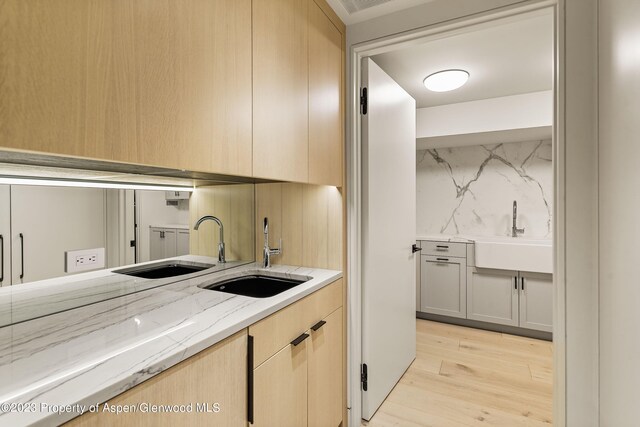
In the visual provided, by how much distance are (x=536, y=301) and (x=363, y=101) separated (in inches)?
98.8

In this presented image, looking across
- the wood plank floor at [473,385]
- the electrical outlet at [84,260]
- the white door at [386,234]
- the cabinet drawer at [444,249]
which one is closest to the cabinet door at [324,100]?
the white door at [386,234]

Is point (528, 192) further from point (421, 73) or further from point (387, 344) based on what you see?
point (387, 344)

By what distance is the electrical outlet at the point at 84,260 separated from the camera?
1.05m

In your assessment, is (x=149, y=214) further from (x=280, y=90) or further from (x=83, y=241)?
(x=280, y=90)

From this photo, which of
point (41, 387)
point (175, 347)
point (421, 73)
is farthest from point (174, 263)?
point (421, 73)

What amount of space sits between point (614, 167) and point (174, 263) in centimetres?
179

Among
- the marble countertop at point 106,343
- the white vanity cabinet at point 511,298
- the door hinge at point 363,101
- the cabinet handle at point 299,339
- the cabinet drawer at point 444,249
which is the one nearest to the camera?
the marble countertop at point 106,343

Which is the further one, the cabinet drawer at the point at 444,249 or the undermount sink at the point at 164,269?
the cabinet drawer at the point at 444,249

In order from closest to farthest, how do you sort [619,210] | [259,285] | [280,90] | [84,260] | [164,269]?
[619,210], [84,260], [280,90], [164,269], [259,285]

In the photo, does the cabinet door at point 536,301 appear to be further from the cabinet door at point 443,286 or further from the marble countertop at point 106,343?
the marble countertop at point 106,343

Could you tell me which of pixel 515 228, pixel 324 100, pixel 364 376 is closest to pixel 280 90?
pixel 324 100

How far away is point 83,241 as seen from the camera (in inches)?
42.5

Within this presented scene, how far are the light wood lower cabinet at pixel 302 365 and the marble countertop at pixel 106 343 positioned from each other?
0.35 ft

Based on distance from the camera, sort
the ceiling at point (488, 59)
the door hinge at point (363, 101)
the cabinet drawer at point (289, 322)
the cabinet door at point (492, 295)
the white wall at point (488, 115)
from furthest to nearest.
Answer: the cabinet door at point (492, 295)
the white wall at point (488, 115)
the ceiling at point (488, 59)
the door hinge at point (363, 101)
the cabinet drawer at point (289, 322)
